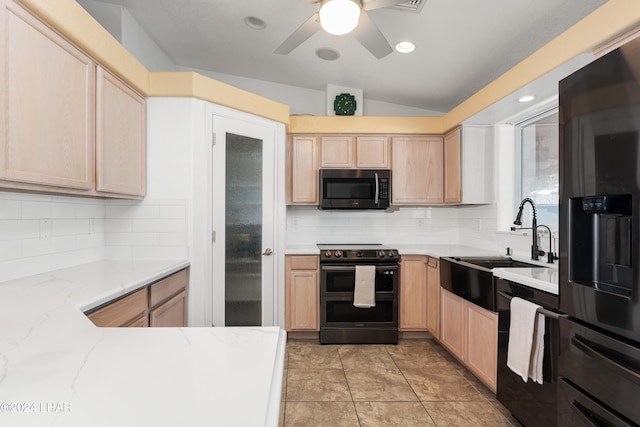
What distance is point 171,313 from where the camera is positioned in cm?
220

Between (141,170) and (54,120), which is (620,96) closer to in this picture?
(54,120)

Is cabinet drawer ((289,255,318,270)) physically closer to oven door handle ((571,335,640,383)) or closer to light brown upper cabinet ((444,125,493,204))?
light brown upper cabinet ((444,125,493,204))

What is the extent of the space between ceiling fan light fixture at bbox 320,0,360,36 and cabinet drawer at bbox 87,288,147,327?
1.77 meters

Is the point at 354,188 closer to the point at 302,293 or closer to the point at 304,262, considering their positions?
the point at 304,262

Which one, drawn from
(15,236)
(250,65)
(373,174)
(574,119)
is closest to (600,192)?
(574,119)

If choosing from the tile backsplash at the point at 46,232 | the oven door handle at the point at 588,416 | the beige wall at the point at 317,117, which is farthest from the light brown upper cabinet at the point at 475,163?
the tile backsplash at the point at 46,232

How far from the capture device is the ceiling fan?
1.71 m

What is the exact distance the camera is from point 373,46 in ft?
7.02

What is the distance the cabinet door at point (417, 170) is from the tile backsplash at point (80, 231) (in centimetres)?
215

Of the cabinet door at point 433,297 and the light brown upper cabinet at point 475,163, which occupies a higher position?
the light brown upper cabinet at point 475,163

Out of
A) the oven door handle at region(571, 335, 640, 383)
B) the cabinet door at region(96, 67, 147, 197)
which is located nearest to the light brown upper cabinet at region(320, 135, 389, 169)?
the cabinet door at region(96, 67, 147, 197)

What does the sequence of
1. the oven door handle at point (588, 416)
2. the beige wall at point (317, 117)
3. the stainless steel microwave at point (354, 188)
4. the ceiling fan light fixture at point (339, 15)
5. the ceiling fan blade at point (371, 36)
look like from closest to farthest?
the oven door handle at point (588, 416) → the beige wall at point (317, 117) → the ceiling fan light fixture at point (339, 15) → the ceiling fan blade at point (371, 36) → the stainless steel microwave at point (354, 188)

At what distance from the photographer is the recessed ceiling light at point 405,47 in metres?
2.55

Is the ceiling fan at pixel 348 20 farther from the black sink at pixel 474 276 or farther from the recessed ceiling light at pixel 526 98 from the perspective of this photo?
the black sink at pixel 474 276
